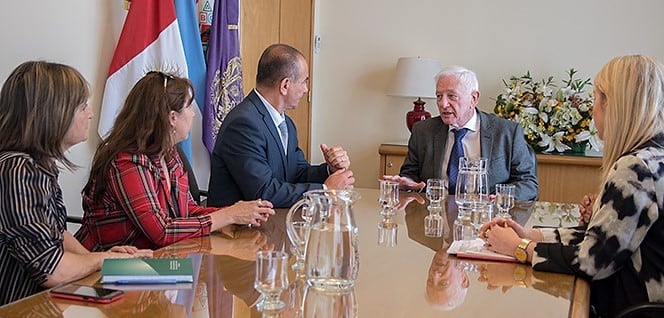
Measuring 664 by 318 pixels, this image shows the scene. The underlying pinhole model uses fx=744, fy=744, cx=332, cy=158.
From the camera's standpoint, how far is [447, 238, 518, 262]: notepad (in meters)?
2.01

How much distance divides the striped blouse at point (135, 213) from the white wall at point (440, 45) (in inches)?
128

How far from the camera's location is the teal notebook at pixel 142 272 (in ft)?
5.36

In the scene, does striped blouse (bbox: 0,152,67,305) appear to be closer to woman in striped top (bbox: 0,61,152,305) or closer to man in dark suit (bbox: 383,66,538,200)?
woman in striped top (bbox: 0,61,152,305)

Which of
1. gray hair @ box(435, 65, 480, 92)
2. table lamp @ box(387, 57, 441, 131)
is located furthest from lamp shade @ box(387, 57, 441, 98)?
gray hair @ box(435, 65, 480, 92)

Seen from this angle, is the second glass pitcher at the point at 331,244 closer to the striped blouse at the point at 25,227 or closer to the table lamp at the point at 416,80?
the striped blouse at the point at 25,227

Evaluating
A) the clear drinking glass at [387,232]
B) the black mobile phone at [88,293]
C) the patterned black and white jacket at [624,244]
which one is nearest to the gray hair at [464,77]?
the clear drinking glass at [387,232]

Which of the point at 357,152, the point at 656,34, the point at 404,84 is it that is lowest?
the point at 357,152

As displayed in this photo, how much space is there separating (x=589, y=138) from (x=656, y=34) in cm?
92

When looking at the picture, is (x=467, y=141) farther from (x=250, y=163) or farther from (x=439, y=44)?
(x=439, y=44)

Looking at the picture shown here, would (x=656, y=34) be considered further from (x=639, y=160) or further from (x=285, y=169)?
(x=639, y=160)

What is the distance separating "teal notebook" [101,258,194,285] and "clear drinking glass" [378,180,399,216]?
3.41ft

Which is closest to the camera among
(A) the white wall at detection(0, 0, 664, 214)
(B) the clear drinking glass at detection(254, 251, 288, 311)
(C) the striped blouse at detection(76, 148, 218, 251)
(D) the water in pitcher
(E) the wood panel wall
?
(B) the clear drinking glass at detection(254, 251, 288, 311)

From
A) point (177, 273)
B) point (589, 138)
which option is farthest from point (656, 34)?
point (177, 273)

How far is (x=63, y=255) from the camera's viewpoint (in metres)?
1.77
